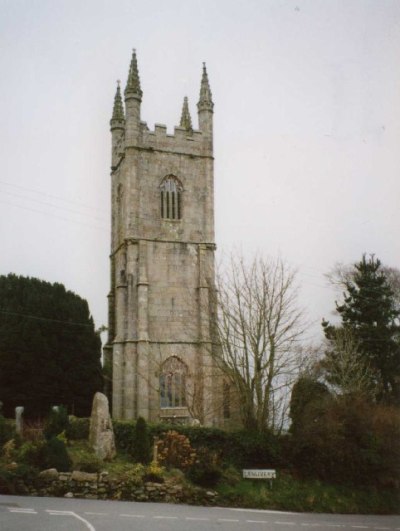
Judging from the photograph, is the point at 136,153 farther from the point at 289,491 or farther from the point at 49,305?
the point at 289,491

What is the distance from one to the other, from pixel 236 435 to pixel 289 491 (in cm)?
326

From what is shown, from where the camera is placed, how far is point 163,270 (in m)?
36.0

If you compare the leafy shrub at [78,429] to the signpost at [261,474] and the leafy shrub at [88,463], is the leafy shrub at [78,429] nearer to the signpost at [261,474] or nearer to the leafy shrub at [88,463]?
the leafy shrub at [88,463]

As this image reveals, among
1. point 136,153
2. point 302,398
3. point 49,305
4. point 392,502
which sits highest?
point 136,153

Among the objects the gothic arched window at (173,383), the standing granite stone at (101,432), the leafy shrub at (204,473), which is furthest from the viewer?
the gothic arched window at (173,383)

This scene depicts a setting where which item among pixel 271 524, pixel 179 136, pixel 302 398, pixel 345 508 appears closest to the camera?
pixel 271 524

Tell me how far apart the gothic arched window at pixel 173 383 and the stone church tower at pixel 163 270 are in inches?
2.2

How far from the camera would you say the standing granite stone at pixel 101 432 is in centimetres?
2269

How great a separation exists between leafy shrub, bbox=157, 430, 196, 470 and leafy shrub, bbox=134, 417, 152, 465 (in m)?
0.48

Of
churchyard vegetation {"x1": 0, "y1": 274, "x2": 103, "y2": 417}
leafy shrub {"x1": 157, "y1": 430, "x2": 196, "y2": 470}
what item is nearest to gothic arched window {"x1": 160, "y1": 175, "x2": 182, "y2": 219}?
churchyard vegetation {"x1": 0, "y1": 274, "x2": 103, "y2": 417}

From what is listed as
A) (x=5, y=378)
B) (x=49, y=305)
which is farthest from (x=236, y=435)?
(x=49, y=305)

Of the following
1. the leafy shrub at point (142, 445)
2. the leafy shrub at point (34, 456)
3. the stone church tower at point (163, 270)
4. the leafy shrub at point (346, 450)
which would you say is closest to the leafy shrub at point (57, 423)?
the leafy shrub at point (34, 456)

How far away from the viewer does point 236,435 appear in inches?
938

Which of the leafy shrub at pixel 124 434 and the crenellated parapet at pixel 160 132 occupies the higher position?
the crenellated parapet at pixel 160 132
